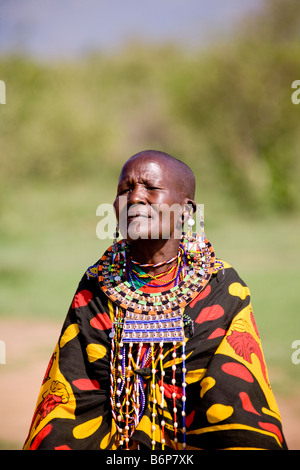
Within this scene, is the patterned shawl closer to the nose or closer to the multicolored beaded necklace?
the multicolored beaded necklace

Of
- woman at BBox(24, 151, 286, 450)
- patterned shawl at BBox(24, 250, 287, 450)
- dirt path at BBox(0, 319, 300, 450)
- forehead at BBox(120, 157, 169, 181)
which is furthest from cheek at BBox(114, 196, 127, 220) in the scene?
dirt path at BBox(0, 319, 300, 450)

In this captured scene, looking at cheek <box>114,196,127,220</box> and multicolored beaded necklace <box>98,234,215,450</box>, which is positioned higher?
cheek <box>114,196,127,220</box>

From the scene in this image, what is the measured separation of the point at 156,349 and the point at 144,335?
3.5 inches

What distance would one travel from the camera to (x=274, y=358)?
18.5 ft

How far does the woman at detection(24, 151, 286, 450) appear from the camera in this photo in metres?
2.14

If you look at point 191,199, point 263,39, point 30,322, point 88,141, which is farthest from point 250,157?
point 191,199

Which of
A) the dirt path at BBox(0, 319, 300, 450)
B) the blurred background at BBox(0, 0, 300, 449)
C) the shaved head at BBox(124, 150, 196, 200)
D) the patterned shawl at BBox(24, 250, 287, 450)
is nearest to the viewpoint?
the patterned shawl at BBox(24, 250, 287, 450)

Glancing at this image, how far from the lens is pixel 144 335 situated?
2287 millimetres

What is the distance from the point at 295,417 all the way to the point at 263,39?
15.9 meters

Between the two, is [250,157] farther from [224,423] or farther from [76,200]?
[224,423]

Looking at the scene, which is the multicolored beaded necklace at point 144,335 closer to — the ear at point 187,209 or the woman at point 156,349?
the woman at point 156,349

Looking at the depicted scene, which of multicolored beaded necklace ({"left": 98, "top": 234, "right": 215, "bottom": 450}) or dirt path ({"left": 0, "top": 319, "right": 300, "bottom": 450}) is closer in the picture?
multicolored beaded necklace ({"left": 98, "top": 234, "right": 215, "bottom": 450})

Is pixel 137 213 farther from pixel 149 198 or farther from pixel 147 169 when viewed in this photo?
pixel 147 169

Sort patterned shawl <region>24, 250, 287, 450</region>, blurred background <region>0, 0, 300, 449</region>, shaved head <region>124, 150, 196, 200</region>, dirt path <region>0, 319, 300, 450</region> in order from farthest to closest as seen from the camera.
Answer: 1. blurred background <region>0, 0, 300, 449</region>
2. dirt path <region>0, 319, 300, 450</region>
3. shaved head <region>124, 150, 196, 200</region>
4. patterned shawl <region>24, 250, 287, 450</region>
